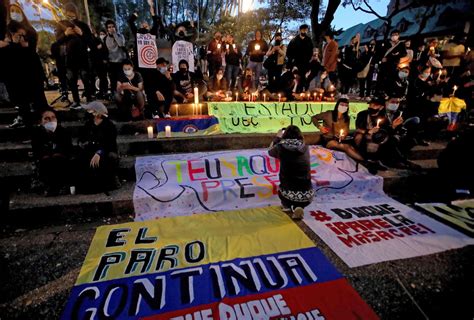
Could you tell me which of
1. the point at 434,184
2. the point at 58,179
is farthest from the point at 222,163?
the point at 434,184

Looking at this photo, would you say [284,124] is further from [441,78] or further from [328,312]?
[441,78]

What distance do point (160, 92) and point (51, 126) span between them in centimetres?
282

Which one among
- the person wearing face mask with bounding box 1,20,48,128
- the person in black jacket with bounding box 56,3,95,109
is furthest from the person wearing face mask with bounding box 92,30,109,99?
→ the person wearing face mask with bounding box 1,20,48,128

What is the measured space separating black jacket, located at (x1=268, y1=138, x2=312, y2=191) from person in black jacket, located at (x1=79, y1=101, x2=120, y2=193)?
9.04ft

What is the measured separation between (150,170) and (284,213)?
2.47 meters

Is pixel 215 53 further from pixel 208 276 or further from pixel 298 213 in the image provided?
pixel 208 276

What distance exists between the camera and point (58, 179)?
3.95 m

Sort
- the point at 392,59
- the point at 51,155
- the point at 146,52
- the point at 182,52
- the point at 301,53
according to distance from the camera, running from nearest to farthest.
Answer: the point at 51,155
the point at 146,52
the point at 392,59
the point at 182,52
the point at 301,53

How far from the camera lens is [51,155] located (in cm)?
384

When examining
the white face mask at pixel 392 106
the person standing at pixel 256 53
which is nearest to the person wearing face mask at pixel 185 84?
the person standing at pixel 256 53

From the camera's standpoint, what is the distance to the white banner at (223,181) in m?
4.04

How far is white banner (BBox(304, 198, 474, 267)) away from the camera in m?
3.13

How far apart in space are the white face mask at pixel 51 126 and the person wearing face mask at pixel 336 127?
5.19 metres

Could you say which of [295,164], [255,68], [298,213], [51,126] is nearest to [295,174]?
[295,164]
